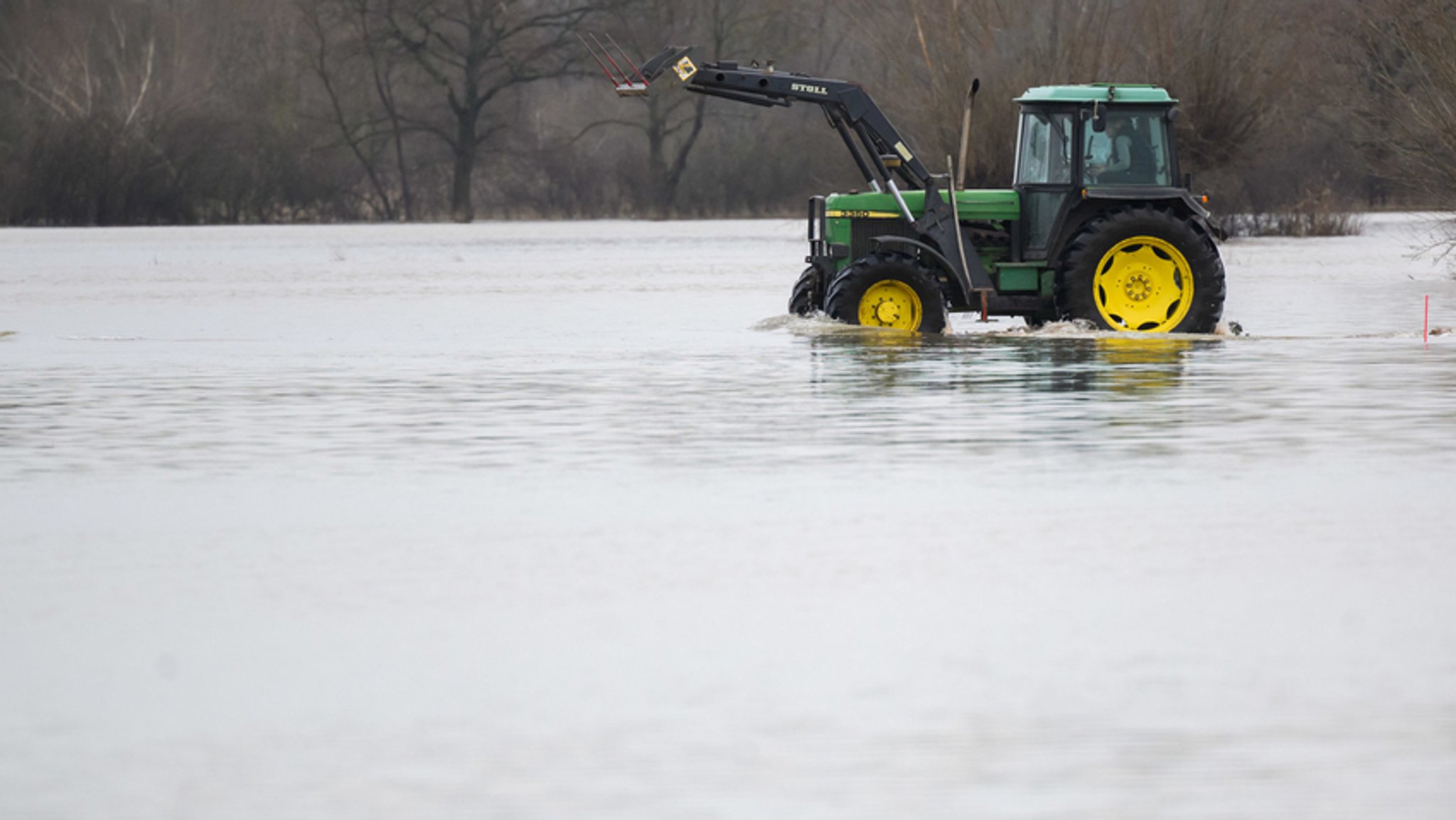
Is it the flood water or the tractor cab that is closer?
the flood water

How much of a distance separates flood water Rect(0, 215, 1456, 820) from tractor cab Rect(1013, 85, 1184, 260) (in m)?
2.62

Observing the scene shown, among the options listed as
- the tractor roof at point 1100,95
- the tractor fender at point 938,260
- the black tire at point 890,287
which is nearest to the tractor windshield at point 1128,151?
the tractor roof at point 1100,95

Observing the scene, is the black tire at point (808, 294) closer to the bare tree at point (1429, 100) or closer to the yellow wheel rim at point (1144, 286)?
the yellow wheel rim at point (1144, 286)

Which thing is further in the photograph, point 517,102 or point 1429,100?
point 517,102

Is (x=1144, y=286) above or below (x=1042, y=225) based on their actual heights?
below

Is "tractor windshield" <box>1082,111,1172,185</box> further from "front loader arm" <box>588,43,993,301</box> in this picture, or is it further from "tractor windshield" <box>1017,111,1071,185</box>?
"front loader arm" <box>588,43,993,301</box>

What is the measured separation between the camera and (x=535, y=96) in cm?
9981

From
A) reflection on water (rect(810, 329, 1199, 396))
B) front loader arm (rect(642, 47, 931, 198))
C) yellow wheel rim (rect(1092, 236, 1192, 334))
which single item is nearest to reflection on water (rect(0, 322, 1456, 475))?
reflection on water (rect(810, 329, 1199, 396))

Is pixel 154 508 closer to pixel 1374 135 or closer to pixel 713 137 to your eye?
pixel 1374 135

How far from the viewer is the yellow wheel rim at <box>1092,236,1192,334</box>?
22.4m

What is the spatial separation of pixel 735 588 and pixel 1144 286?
1408 cm

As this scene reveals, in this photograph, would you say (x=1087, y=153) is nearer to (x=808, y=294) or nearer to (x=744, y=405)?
(x=808, y=294)

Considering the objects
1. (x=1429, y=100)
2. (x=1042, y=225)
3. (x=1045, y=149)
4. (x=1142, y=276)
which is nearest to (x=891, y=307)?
(x=1042, y=225)

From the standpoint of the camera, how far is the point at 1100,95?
22.5 metres
